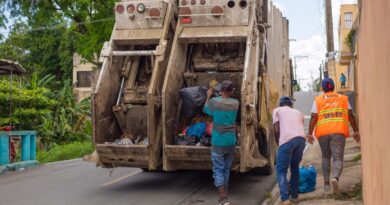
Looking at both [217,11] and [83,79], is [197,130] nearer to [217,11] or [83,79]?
[217,11]

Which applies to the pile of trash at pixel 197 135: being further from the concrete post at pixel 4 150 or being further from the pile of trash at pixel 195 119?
the concrete post at pixel 4 150

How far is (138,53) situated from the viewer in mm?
8578

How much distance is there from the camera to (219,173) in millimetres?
7336

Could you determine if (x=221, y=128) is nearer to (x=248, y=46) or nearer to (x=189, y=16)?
(x=248, y=46)

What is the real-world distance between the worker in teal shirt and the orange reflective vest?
115 cm

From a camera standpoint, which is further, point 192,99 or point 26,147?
point 26,147

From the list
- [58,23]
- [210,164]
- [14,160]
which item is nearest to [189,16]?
[210,164]

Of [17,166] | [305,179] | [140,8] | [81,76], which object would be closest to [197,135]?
[305,179]

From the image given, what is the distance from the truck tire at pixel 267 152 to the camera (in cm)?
886

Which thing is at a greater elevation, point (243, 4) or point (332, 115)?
point (243, 4)

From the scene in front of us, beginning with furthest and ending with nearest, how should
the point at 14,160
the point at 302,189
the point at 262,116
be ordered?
the point at 14,160, the point at 262,116, the point at 302,189

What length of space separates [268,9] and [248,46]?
1828 mm

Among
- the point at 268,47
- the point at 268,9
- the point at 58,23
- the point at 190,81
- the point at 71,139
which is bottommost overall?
the point at 71,139

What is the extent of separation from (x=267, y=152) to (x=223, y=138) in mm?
1954
